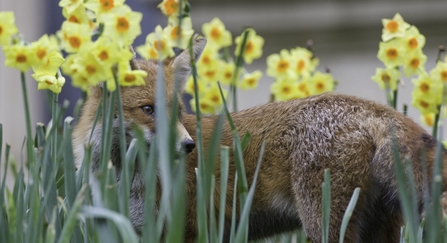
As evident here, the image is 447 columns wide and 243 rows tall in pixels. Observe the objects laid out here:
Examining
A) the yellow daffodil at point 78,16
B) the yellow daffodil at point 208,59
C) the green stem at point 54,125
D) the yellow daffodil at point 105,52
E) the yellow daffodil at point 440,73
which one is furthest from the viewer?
the yellow daffodil at point 208,59

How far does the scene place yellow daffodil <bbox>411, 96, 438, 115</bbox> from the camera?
Result: 420cm

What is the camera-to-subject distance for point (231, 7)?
32.8ft

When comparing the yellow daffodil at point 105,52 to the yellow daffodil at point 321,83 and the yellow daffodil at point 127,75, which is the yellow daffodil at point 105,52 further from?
the yellow daffodil at point 321,83

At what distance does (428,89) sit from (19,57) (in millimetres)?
2354

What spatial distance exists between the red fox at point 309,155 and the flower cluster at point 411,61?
318 millimetres

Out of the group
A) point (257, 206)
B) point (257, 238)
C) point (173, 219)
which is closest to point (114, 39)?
point (173, 219)

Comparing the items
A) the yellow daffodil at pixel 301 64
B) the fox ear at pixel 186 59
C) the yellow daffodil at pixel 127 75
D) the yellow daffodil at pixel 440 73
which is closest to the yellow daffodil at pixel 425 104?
the yellow daffodil at pixel 440 73

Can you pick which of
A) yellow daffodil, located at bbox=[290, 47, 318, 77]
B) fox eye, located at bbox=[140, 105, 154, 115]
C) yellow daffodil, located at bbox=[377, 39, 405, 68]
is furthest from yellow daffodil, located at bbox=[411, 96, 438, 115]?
fox eye, located at bbox=[140, 105, 154, 115]

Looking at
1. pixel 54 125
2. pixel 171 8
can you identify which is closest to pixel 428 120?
pixel 171 8

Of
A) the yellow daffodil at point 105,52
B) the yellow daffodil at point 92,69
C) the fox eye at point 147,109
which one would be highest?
the yellow daffodil at point 105,52

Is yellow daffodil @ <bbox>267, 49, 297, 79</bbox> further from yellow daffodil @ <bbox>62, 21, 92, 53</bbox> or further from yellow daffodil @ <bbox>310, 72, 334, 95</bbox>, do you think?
yellow daffodil @ <bbox>62, 21, 92, 53</bbox>

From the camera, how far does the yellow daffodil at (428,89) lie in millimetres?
4152

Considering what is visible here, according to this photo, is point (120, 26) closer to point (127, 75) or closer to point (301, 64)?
point (127, 75)

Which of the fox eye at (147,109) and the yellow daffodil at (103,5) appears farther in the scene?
the fox eye at (147,109)
